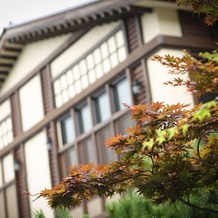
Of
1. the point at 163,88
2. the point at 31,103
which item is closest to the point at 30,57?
the point at 31,103

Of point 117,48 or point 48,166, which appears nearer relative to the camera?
point 117,48

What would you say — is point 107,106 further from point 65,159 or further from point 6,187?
point 6,187

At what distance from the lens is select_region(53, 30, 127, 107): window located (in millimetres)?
10828

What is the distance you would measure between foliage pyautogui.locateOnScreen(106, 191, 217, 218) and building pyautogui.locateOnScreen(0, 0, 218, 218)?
461 cm

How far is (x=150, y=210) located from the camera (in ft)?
16.1

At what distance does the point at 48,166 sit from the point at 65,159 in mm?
1201

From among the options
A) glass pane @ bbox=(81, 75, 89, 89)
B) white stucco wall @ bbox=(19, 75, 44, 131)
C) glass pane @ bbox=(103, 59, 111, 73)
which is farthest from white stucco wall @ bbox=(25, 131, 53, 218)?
glass pane @ bbox=(103, 59, 111, 73)

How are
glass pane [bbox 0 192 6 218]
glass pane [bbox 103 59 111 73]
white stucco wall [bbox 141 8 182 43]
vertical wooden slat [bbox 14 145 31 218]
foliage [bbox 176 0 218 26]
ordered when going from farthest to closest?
glass pane [bbox 0 192 6 218]
vertical wooden slat [bbox 14 145 31 218]
glass pane [bbox 103 59 111 73]
white stucco wall [bbox 141 8 182 43]
foliage [bbox 176 0 218 26]

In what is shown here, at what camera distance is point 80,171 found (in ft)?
13.5

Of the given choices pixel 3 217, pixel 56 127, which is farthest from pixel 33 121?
pixel 3 217

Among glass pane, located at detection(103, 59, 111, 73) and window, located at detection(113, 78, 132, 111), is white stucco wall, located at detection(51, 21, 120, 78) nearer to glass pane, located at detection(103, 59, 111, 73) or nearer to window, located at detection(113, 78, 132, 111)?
glass pane, located at detection(103, 59, 111, 73)

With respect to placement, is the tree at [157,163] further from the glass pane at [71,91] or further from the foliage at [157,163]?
the glass pane at [71,91]

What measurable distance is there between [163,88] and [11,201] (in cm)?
800

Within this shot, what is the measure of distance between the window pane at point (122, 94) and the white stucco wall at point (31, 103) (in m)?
3.67
